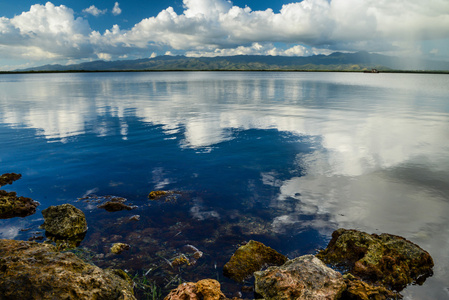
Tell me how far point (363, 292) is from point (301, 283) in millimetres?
1625

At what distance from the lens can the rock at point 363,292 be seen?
7023mm

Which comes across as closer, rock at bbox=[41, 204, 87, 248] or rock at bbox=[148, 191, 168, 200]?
rock at bbox=[41, 204, 87, 248]

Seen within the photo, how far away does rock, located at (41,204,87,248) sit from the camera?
1043 centimetres

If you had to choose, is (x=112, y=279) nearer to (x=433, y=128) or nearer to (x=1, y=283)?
(x=1, y=283)

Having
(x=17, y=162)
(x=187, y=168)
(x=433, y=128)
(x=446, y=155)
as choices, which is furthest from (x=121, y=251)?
(x=433, y=128)

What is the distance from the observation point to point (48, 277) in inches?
228

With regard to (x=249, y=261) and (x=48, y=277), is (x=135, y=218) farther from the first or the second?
(x=48, y=277)

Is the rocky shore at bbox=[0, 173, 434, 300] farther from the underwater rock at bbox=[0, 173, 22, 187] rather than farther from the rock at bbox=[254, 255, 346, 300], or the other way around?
the underwater rock at bbox=[0, 173, 22, 187]

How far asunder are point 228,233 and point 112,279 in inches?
201

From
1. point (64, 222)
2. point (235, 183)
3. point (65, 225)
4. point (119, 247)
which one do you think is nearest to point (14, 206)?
point (64, 222)

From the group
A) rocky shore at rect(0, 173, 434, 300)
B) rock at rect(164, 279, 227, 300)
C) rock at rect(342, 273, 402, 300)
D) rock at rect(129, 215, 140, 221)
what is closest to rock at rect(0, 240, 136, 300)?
rocky shore at rect(0, 173, 434, 300)

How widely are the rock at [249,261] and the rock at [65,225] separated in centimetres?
581

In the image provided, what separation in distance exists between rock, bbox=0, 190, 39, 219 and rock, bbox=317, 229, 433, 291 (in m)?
12.4

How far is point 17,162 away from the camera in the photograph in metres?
19.4
